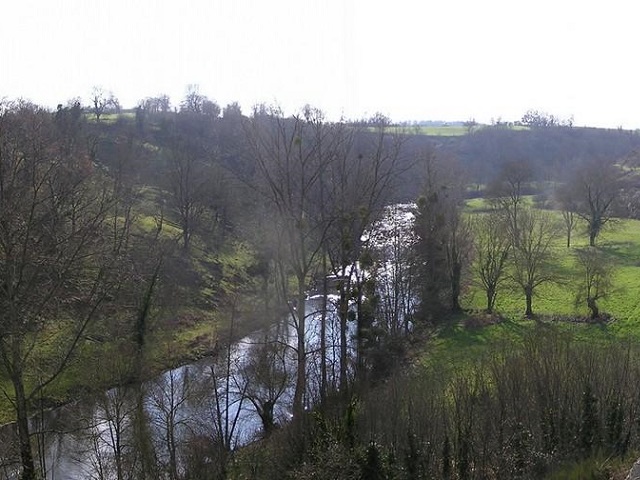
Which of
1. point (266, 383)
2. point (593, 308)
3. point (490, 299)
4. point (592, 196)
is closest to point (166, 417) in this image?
point (266, 383)

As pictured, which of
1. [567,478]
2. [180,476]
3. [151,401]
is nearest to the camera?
[567,478]

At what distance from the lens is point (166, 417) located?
59.7 ft

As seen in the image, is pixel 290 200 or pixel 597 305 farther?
pixel 597 305

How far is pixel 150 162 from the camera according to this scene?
6175 centimetres

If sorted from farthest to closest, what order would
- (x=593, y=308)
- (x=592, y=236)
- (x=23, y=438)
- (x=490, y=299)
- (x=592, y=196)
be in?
1. (x=592, y=196)
2. (x=592, y=236)
3. (x=490, y=299)
4. (x=593, y=308)
5. (x=23, y=438)

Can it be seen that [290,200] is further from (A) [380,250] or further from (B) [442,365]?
(A) [380,250]

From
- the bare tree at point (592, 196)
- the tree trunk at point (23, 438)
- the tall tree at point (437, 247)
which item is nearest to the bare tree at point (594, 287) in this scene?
the tall tree at point (437, 247)

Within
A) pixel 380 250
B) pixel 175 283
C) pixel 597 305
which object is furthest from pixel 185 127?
pixel 597 305

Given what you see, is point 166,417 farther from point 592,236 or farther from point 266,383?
point 592,236

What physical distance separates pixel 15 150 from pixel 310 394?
409 inches

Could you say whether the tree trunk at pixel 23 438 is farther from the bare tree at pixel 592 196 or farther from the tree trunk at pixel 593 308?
the bare tree at pixel 592 196

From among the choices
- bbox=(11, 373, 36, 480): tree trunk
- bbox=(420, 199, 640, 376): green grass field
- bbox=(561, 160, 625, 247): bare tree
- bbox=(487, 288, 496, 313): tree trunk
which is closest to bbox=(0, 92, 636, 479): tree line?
bbox=(11, 373, 36, 480): tree trunk

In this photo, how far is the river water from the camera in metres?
16.8

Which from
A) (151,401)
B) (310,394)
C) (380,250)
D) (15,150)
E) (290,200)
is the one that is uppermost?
(15,150)
